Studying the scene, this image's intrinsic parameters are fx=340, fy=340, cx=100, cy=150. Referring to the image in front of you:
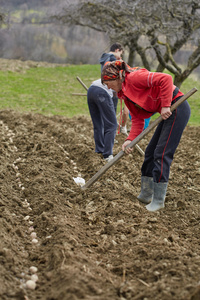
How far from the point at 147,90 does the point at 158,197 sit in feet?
4.27

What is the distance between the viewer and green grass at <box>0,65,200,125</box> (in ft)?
34.1

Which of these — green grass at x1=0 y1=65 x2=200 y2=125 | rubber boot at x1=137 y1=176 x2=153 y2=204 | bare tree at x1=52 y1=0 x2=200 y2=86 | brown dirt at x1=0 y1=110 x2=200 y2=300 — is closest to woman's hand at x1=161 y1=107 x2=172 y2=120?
rubber boot at x1=137 y1=176 x2=153 y2=204

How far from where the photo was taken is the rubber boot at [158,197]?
156 inches

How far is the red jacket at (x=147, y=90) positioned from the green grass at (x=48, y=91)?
249 inches

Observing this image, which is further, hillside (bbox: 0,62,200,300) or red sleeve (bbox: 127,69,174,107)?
red sleeve (bbox: 127,69,174,107)

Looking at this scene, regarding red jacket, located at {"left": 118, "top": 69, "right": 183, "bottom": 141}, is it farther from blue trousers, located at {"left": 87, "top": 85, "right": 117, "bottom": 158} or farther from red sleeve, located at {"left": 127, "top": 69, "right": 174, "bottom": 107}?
blue trousers, located at {"left": 87, "top": 85, "right": 117, "bottom": 158}

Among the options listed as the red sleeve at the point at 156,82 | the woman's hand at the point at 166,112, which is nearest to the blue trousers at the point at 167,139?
the woman's hand at the point at 166,112

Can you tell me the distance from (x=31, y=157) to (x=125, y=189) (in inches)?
70.0

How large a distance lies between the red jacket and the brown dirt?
1221 mm

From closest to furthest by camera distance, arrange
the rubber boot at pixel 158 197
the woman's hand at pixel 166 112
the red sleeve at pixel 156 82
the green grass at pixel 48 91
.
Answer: the red sleeve at pixel 156 82, the woman's hand at pixel 166 112, the rubber boot at pixel 158 197, the green grass at pixel 48 91

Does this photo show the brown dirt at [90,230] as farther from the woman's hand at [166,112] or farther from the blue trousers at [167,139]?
the woman's hand at [166,112]

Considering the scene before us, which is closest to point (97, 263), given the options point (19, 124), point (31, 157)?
point (31, 157)

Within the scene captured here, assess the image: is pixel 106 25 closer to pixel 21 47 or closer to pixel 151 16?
pixel 151 16

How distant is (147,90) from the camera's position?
356 centimetres
